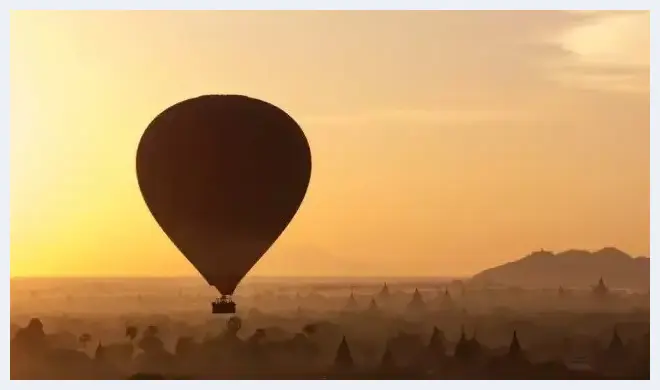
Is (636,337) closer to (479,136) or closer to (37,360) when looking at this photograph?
(479,136)

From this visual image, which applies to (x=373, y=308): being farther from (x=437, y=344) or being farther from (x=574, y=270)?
(x=574, y=270)

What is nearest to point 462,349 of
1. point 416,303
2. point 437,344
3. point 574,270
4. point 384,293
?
point 437,344

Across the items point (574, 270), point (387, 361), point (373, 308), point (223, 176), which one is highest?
point (223, 176)

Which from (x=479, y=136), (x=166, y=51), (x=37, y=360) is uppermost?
(x=166, y=51)

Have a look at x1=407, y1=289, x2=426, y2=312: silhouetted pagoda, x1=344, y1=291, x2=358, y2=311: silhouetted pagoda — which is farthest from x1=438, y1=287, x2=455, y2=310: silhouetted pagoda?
x1=344, y1=291, x2=358, y2=311: silhouetted pagoda

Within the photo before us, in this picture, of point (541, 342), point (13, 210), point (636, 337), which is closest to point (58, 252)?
point (13, 210)
